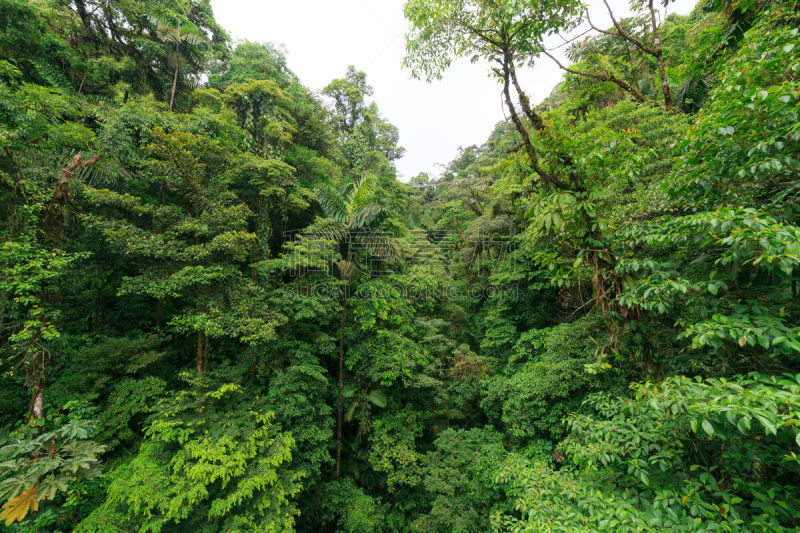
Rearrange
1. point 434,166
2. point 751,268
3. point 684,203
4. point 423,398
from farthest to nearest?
point 434,166, point 423,398, point 684,203, point 751,268

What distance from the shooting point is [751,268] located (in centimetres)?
208

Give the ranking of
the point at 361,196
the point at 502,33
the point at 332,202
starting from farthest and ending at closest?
the point at 332,202 < the point at 361,196 < the point at 502,33

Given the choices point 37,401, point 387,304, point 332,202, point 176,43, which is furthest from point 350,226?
point 176,43

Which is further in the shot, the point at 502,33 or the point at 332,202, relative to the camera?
the point at 332,202

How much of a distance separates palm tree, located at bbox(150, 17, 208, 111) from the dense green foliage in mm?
92

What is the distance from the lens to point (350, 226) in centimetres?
685

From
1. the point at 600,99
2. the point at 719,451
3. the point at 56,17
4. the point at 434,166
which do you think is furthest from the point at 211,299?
the point at 434,166

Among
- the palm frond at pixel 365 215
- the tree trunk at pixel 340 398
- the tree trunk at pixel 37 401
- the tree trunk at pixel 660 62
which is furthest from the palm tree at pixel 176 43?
the tree trunk at pixel 660 62

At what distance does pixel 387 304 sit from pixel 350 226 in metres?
2.21

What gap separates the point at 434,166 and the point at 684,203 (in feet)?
62.4

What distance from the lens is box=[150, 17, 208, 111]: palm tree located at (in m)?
9.02

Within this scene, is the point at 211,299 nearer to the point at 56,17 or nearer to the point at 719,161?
the point at 719,161

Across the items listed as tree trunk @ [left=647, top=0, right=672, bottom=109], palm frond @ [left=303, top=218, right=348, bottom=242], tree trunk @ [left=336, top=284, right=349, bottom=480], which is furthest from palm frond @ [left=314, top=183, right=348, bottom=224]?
tree trunk @ [left=647, top=0, right=672, bottom=109]

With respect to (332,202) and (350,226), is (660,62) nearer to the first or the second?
(350,226)
